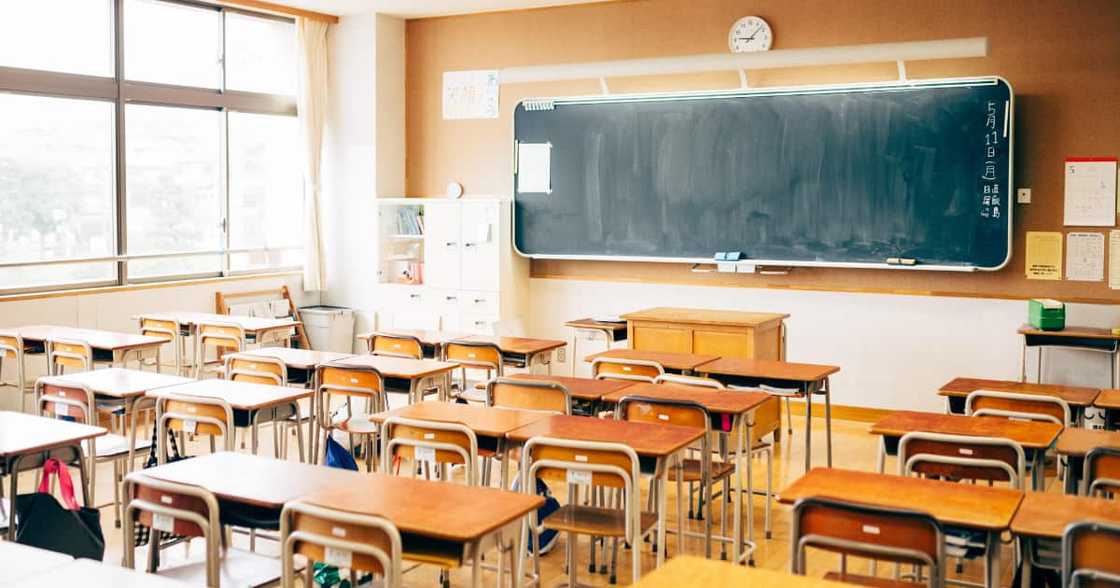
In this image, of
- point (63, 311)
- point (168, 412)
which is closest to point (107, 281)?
point (63, 311)

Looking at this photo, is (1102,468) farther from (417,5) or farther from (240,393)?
(417,5)

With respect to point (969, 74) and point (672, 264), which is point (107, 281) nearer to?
point (672, 264)

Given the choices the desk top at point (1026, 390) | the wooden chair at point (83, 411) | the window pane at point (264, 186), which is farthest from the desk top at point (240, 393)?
the window pane at point (264, 186)

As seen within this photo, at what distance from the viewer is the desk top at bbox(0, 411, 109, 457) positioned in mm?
3968

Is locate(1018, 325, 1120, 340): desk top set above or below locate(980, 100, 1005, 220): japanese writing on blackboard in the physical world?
below

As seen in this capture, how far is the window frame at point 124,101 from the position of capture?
8062 mm

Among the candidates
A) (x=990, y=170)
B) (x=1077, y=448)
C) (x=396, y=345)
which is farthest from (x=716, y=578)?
(x=990, y=170)

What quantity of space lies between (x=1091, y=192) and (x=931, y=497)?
5049 mm

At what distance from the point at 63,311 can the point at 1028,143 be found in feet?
22.9

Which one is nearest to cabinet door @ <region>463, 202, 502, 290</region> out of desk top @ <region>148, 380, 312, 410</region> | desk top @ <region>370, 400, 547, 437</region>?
desk top @ <region>148, 380, 312, 410</region>

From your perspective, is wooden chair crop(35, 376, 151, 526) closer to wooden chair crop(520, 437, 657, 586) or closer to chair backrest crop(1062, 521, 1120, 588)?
wooden chair crop(520, 437, 657, 586)

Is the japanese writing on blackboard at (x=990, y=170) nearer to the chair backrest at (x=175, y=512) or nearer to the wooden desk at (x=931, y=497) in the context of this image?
the wooden desk at (x=931, y=497)

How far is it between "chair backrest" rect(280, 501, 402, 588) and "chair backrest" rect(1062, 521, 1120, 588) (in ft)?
5.59

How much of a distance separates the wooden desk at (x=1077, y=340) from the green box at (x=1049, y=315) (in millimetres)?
36
